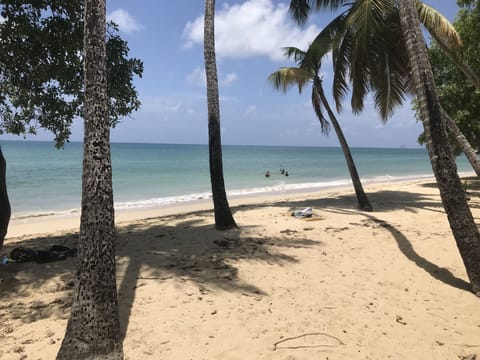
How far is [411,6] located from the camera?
4.82m

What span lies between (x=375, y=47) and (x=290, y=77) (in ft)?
8.63

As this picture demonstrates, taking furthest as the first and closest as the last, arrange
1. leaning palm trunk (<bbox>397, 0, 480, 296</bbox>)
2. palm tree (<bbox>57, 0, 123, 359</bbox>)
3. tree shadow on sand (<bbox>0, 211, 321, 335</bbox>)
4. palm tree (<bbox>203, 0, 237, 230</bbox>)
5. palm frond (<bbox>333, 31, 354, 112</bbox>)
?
palm frond (<bbox>333, 31, 354, 112</bbox>), palm tree (<bbox>203, 0, 237, 230</bbox>), leaning palm trunk (<bbox>397, 0, 480, 296</bbox>), tree shadow on sand (<bbox>0, 211, 321, 335</bbox>), palm tree (<bbox>57, 0, 123, 359</bbox>)

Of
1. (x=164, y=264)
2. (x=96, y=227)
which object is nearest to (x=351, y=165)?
(x=164, y=264)

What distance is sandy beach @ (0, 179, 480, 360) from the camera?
312 cm

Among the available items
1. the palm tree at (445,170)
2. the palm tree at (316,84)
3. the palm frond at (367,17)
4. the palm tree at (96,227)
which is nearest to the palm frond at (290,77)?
the palm tree at (316,84)

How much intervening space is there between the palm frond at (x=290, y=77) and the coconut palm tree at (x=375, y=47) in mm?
1024

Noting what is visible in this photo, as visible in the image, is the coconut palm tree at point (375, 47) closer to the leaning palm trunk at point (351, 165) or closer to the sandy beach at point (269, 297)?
the leaning palm trunk at point (351, 165)

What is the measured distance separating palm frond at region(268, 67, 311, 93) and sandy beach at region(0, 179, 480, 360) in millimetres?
5538

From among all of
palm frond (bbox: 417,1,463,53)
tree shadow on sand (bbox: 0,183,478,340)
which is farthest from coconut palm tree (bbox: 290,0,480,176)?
tree shadow on sand (bbox: 0,183,478,340)

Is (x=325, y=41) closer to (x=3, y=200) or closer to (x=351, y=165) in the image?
(x=351, y=165)

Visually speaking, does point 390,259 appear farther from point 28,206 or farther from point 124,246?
point 28,206

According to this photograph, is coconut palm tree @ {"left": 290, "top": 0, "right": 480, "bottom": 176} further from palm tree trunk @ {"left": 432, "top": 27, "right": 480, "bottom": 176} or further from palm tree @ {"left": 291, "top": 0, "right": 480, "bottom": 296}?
palm tree @ {"left": 291, "top": 0, "right": 480, "bottom": 296}

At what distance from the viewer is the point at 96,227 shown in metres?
2.88

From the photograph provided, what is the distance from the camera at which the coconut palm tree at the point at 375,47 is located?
6996 mm
